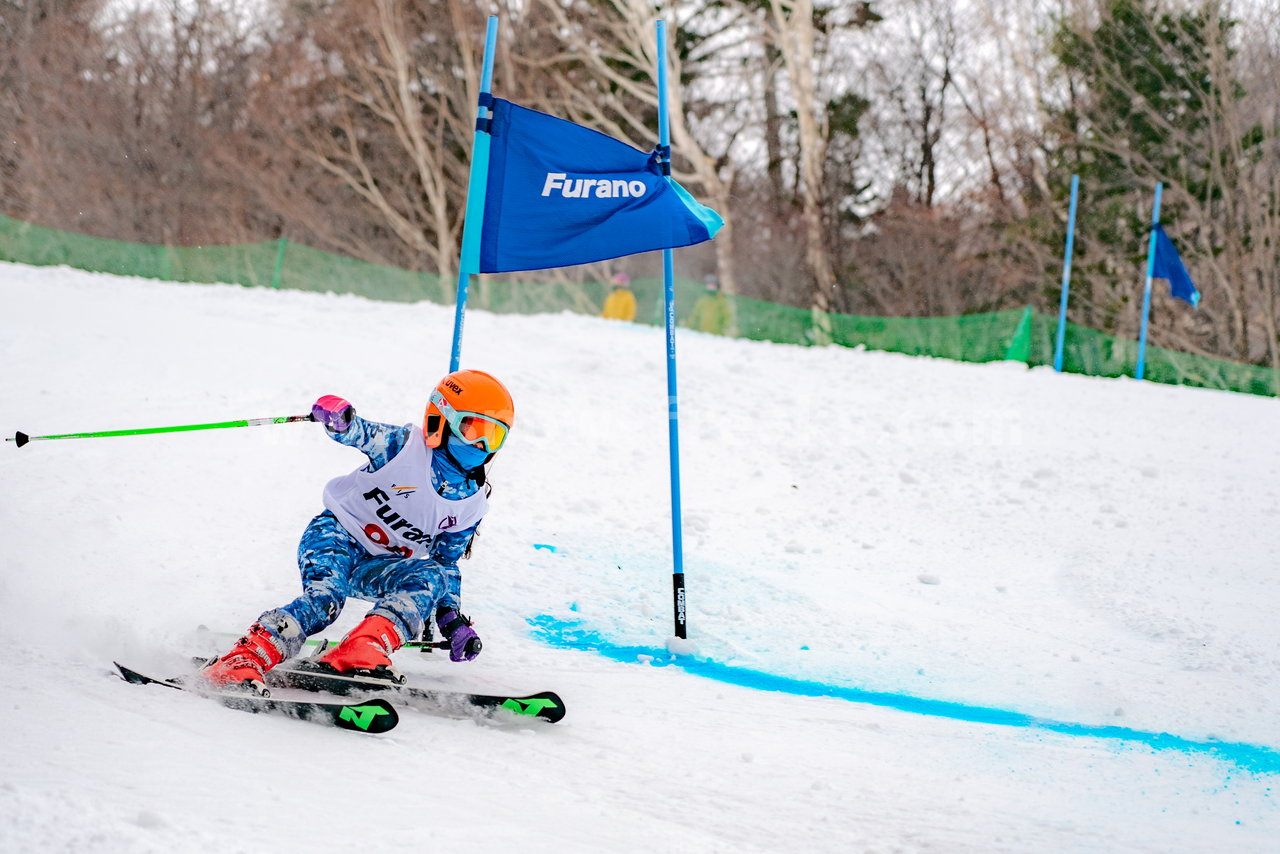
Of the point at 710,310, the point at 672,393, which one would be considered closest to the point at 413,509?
the point at 672,393

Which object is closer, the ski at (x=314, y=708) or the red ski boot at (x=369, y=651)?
the ski at (x=314, y=708)

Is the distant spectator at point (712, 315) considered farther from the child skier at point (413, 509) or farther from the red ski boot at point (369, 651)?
the red ski boot at point (369, 651)

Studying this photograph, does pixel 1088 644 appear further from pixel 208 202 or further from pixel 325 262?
pixel 208 202

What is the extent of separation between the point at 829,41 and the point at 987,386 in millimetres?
18778

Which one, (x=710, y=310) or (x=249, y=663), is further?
(x=710, y=310)

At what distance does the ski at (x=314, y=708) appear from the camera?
138 inches

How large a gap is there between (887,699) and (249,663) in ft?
9.03

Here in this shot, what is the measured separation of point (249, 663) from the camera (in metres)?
3.75

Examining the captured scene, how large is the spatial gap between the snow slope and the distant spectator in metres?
5.91

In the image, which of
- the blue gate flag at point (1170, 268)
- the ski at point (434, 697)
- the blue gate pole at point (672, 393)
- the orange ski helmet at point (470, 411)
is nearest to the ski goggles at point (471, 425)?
the orange ski helmet at point (470, 411)

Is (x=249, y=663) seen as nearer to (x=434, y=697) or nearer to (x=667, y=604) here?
(x=434, y=697)

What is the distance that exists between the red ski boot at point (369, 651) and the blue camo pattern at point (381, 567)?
0.06 meters

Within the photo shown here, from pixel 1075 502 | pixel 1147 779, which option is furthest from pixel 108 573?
pixel 1075 502

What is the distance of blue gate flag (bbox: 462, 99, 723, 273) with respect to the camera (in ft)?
18.2
